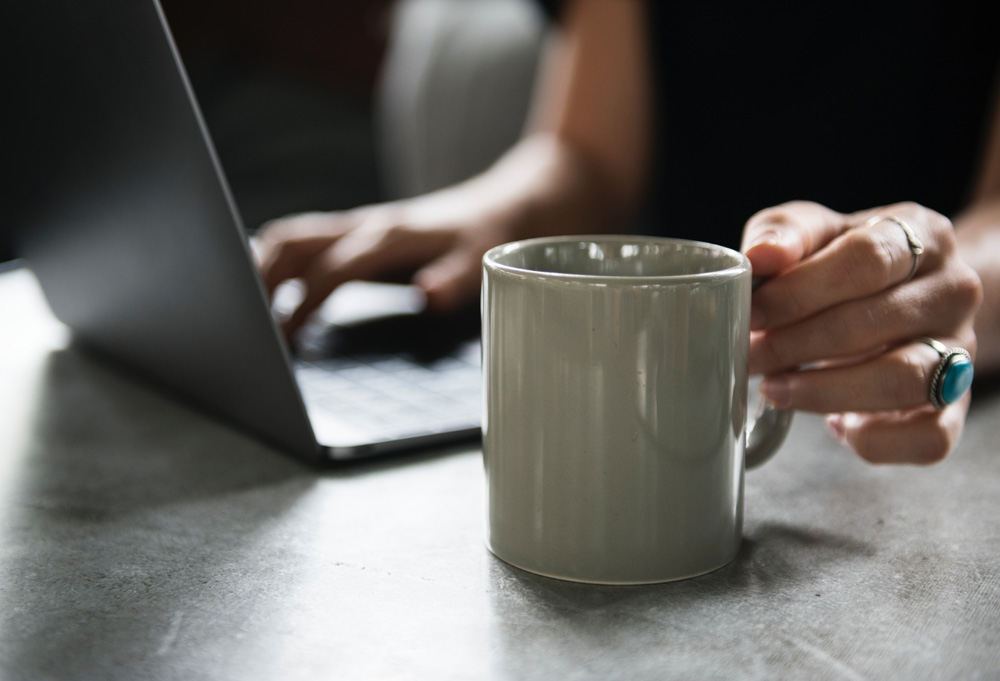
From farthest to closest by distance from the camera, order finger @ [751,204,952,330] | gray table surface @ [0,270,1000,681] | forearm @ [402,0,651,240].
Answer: forearm @ [402,0,651,240] → finger @ [751,204,952,330] → gray table surface @ [0,270,1000,681]

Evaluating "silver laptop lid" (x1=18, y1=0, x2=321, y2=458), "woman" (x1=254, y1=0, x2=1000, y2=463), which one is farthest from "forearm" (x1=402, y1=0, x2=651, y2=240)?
"silver laptop lid" (x1=18, y1=0, x2=321, y2=458)

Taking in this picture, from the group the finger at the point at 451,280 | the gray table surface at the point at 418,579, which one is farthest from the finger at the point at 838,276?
the finger at the point at 451,280

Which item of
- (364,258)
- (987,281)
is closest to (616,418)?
(987,281)

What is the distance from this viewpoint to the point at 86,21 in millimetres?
439

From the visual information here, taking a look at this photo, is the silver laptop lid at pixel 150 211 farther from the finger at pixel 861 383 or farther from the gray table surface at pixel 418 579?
the finger at pixel 861 383

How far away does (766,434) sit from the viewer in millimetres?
438

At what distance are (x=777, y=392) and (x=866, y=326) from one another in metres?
0.05

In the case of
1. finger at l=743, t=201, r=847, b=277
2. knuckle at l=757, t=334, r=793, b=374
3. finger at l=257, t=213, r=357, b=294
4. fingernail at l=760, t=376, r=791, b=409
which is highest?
finger at l=743, t=201, r=847, b=277

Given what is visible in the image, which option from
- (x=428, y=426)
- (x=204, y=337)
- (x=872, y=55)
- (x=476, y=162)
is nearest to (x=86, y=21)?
(x=204, y=337)

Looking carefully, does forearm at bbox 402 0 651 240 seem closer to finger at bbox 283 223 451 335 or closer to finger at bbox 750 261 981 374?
finger at bbox 283 223 451 335

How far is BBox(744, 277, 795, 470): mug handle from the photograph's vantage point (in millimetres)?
438

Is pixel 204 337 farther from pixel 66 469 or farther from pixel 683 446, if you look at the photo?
pixel 683 446

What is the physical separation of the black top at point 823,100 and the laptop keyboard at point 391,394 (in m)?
0.55

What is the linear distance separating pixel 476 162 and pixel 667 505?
1.67 metres
